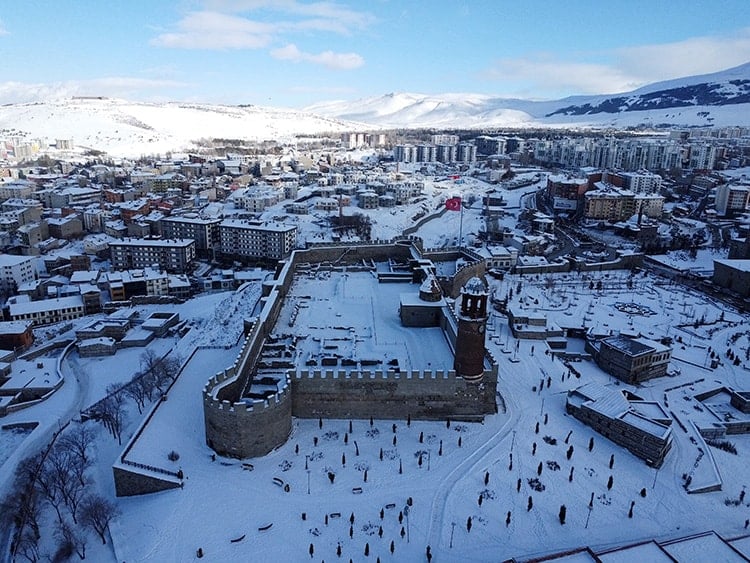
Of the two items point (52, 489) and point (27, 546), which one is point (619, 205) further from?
point (27, 546)

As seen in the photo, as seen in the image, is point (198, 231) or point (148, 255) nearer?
point (148, 255)

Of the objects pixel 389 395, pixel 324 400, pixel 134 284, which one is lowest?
pixel 134 284

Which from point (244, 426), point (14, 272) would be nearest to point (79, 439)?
point (244, 426)

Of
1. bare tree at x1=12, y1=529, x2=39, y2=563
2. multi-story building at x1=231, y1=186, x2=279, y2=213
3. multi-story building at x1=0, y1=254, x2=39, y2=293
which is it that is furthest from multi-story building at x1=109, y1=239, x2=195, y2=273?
bare tree at x1=12, y1=529, x2=39, y2=563

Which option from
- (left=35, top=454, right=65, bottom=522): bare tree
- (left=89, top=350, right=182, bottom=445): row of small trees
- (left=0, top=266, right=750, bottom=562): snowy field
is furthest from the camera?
(left=89, top=350, right=182, bottom=445): row of small trees

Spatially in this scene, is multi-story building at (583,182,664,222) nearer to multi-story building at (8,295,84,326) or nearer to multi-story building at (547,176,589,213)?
multi-story building at (547,176,589,213)

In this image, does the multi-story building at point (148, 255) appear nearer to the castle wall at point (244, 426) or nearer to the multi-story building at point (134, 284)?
the multi-story building at point (134, 284)
